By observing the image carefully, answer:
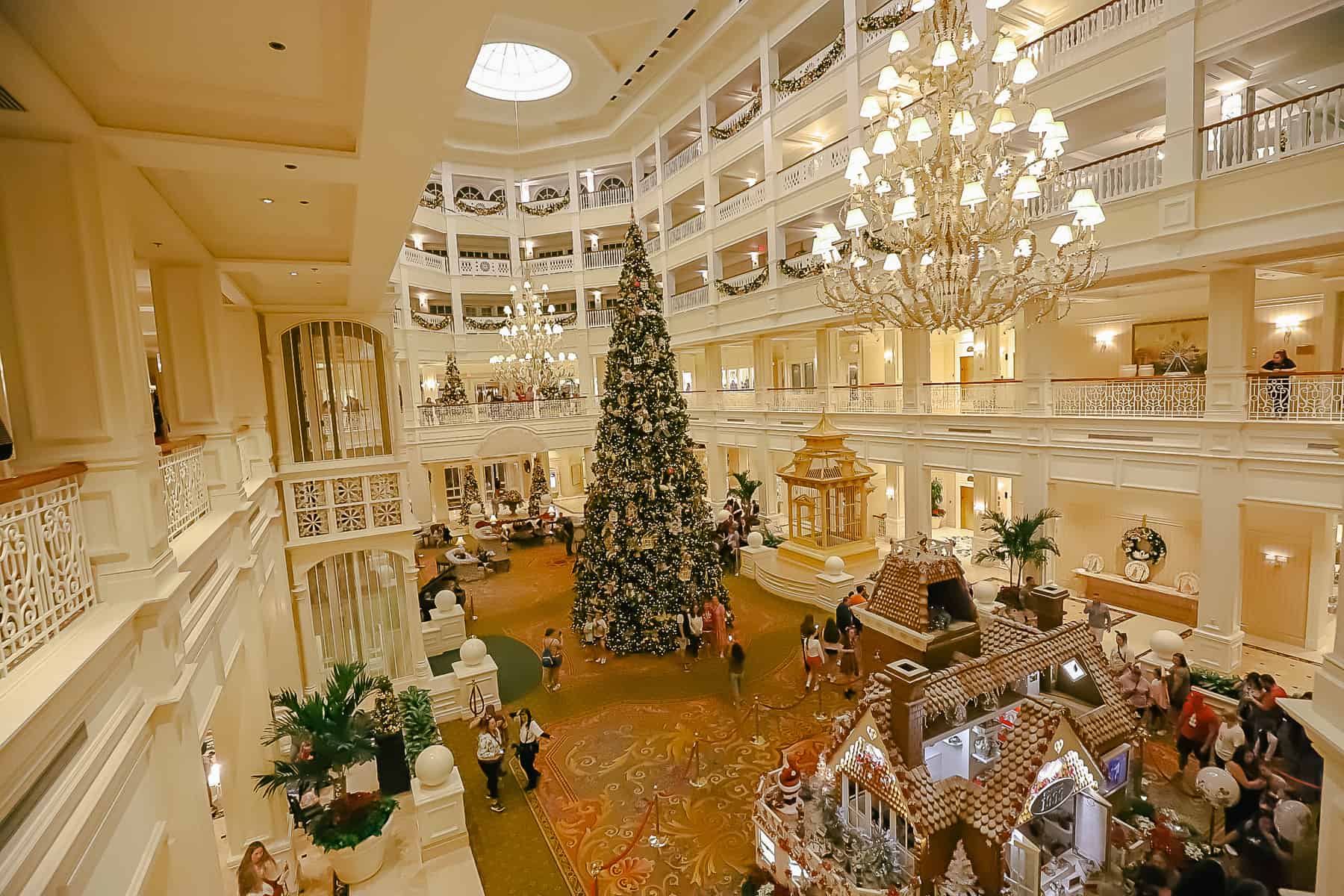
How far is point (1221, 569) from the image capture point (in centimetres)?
882

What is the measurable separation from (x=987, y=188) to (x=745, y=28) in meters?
12.4

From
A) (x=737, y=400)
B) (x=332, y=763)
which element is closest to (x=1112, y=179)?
(x=737, y=400)

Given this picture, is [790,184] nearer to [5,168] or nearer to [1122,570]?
[1122,570]

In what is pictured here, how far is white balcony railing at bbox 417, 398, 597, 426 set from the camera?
62.6 ft

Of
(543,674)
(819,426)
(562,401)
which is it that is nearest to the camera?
(543,674)

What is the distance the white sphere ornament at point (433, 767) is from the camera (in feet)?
20.1

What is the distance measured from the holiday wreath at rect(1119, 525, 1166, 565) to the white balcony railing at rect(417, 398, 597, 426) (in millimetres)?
15527

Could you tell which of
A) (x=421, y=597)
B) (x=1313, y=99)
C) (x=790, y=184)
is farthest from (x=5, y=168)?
(x=790, y=184)

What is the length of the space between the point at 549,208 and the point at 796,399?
12.8 metres

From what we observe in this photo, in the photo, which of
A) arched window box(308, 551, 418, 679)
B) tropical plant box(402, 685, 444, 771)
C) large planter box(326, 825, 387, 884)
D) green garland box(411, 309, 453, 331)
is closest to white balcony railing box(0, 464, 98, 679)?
large planter box(326, 825, 387, 884)

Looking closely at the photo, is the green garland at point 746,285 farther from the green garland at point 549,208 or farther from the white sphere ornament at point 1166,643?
the white sphere ornament at point 1166,643

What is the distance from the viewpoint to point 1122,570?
12188mm

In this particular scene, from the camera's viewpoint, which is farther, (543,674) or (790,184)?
(790,184)

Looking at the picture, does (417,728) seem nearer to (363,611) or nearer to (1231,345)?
(363,611)
